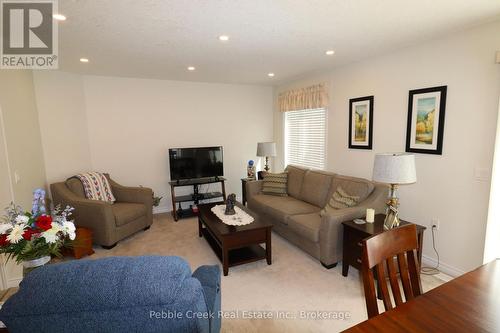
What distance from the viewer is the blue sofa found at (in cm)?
93

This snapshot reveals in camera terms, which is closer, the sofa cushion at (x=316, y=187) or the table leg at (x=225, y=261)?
the table leg at (x=225, y=261)

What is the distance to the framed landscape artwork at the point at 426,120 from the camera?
2711 millimetres

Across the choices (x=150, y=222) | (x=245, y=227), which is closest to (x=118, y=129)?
(x=150, y=222)

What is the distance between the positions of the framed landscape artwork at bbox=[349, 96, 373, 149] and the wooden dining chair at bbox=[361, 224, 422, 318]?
243cm

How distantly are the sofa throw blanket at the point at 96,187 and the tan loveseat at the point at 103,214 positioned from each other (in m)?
0.07

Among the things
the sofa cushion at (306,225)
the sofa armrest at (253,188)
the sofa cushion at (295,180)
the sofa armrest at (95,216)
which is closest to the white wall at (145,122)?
the sofa armrest at (95,216)

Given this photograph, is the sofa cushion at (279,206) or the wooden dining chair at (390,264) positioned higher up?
the wooden dining chair at (390,264)

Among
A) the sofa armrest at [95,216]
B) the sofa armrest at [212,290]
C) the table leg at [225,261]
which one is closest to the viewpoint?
the sofa armrest at [212,290]

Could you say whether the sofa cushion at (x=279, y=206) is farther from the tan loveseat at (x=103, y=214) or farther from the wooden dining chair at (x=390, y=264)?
the wooden dining chair at (x=390, y=264)

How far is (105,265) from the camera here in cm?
102

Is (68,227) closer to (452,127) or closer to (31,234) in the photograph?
(31,234)

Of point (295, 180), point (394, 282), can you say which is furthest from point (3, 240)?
point (295, 180)

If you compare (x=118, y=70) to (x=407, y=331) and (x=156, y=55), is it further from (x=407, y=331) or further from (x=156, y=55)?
(x=407, y=331)

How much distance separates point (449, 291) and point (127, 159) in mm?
4730
